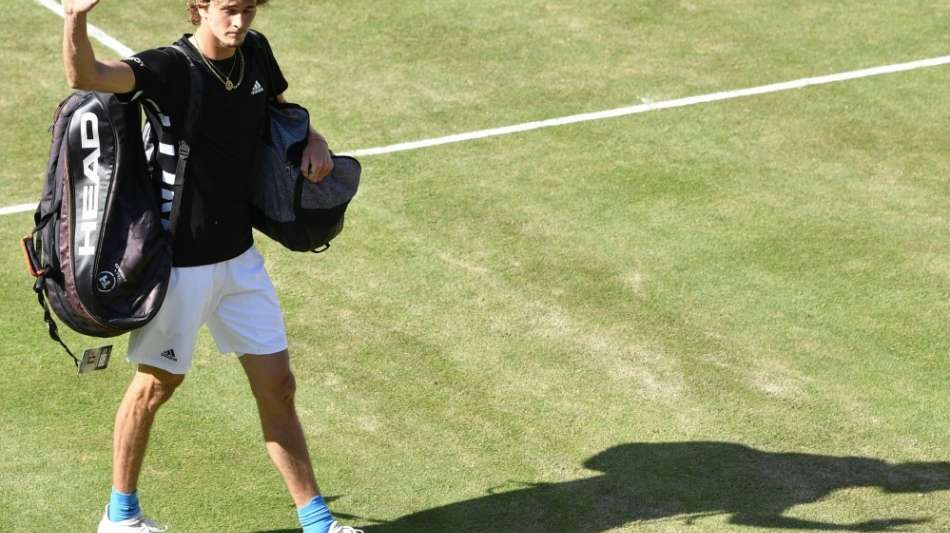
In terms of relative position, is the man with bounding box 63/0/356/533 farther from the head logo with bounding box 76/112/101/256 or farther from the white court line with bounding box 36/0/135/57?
the white court line with bounding box 36/0/135/57

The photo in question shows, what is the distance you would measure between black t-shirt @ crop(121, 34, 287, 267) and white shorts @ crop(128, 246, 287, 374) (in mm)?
73

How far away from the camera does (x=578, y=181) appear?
10.3 m

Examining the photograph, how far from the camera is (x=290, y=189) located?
6.62m

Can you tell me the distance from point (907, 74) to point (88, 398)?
7134mm

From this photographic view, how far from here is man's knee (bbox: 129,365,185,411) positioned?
649cm

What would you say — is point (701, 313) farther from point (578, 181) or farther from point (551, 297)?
point (578, 181)

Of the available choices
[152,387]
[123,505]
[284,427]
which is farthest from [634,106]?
[123,505]

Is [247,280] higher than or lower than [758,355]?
higher

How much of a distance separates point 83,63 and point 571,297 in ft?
13.0

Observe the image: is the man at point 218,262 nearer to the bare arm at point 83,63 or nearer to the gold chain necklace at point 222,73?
the gold chain necklace at point 222,73

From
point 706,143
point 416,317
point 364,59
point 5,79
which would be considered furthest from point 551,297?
point 5,79

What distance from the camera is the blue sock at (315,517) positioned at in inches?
260

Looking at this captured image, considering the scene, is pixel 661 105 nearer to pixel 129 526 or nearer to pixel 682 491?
pixel 682 491

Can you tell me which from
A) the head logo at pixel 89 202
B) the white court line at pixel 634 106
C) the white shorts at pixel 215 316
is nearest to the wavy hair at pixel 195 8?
the head logo at pixel 89 202
